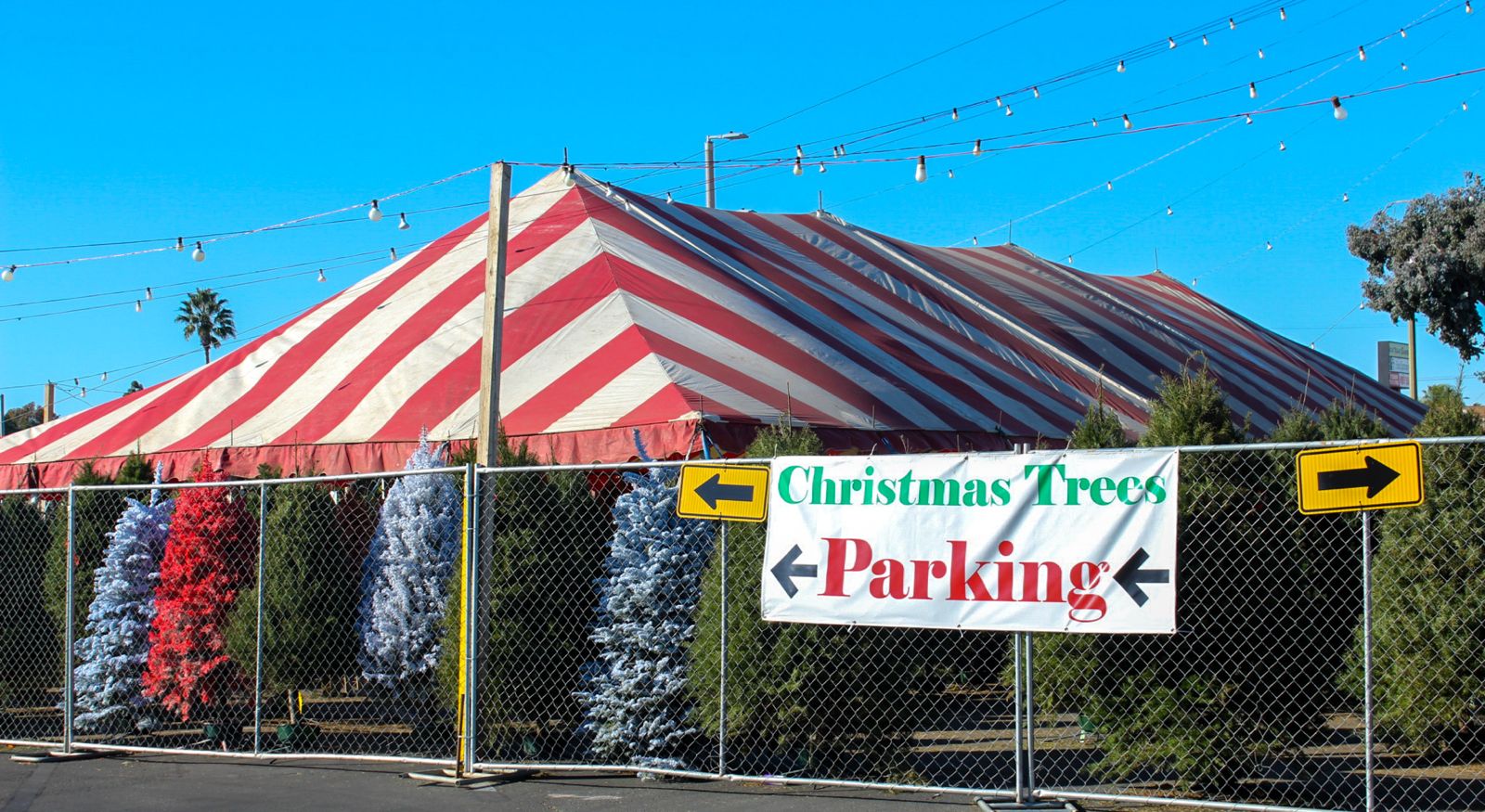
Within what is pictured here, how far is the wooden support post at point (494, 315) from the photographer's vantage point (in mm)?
7797

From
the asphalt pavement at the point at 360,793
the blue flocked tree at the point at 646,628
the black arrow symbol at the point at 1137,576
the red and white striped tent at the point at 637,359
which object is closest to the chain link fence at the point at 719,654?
the blue flocked tree at the point at 646,628

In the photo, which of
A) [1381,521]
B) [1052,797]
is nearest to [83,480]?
[1052,797]

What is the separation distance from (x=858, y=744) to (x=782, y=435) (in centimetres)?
216

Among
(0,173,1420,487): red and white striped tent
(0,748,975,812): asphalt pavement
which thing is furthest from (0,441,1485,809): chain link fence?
(0,173,1420,487): red and white striped tent

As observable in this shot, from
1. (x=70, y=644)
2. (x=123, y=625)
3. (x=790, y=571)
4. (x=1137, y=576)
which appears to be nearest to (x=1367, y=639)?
(x=1137, y=576)

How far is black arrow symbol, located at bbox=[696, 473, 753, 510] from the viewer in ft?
22.0

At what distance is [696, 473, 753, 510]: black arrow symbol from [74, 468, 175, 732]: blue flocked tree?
4911mm

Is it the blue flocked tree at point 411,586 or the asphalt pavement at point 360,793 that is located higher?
the blue flocked tree at point 411,586

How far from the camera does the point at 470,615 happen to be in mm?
7320

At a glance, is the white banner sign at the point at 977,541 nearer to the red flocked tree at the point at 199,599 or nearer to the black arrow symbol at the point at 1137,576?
the black arrow symbol at the point at 1137,576

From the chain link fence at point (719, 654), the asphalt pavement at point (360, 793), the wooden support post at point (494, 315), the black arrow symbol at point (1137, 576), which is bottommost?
the asphalt pavement at point (360, 793)

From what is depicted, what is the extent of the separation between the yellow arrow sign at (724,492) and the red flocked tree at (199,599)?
4337 millimetres

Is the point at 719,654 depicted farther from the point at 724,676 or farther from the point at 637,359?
the point at 637,359

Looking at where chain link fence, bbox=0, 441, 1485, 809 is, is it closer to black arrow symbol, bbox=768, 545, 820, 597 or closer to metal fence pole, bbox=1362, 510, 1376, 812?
metal fence pole, bbox=1362, 510, 1376, 812
